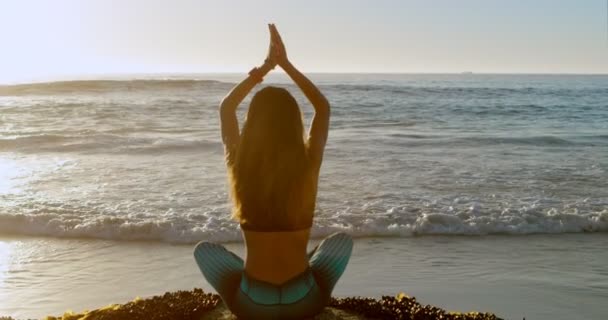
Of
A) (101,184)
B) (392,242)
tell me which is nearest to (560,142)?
(392,242)

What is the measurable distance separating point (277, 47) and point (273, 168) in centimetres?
92

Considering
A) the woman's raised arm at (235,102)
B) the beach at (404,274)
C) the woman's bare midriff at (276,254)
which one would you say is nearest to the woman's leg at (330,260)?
the woman's bare midriff at (276,254)

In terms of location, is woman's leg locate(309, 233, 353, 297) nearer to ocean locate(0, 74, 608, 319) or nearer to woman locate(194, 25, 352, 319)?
woman locate(194, 25, 352, 319)

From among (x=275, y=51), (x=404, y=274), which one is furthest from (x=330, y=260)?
(x=404, y=274)

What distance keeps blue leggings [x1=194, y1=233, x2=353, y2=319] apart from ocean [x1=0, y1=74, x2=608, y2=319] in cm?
233

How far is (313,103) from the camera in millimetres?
4148

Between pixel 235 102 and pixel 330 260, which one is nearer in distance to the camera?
pixel 235 102

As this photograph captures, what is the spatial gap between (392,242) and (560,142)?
39.3 feet

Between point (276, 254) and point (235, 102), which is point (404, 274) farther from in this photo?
point (235, 102)

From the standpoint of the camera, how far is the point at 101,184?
1166 cm

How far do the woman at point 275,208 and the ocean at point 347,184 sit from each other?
2557 millimetres

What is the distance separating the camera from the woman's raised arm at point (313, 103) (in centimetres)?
402

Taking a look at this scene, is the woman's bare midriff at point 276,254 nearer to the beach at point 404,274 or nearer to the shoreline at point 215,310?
the shoreline at point 215,310

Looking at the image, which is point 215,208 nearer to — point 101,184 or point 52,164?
point 101,184
